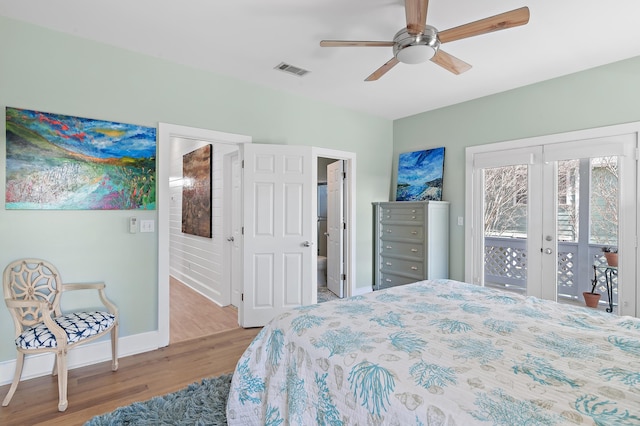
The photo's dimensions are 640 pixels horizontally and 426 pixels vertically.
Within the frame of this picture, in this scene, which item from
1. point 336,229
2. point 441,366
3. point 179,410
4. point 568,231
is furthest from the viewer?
point 336,229

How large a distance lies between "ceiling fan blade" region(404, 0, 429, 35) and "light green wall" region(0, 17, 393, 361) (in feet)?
6.84

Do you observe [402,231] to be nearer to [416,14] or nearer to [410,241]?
[410,241]

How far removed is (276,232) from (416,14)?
2.48m

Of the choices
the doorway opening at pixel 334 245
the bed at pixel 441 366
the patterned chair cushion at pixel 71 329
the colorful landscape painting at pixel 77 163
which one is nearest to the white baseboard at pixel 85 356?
the patterned chair cushion at pixel 71 329

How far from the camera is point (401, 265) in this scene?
4422 mm

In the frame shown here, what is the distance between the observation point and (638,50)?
A: 9.41 ft

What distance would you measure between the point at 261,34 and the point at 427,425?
109 inches

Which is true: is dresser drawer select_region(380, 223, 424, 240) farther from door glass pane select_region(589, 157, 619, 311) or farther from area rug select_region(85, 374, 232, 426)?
area rug select_region(85, 374, 232, 426)

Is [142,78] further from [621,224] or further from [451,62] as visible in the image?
[621,224]

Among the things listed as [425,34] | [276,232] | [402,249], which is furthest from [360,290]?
[425,34]

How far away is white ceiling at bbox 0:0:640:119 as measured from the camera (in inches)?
89.5

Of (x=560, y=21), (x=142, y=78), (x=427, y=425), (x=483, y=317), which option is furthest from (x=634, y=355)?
(x=142, y=78)

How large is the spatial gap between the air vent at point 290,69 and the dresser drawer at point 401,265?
263cm

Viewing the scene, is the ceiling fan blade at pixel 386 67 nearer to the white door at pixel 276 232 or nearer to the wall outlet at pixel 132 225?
the white door at pixel 276 232
